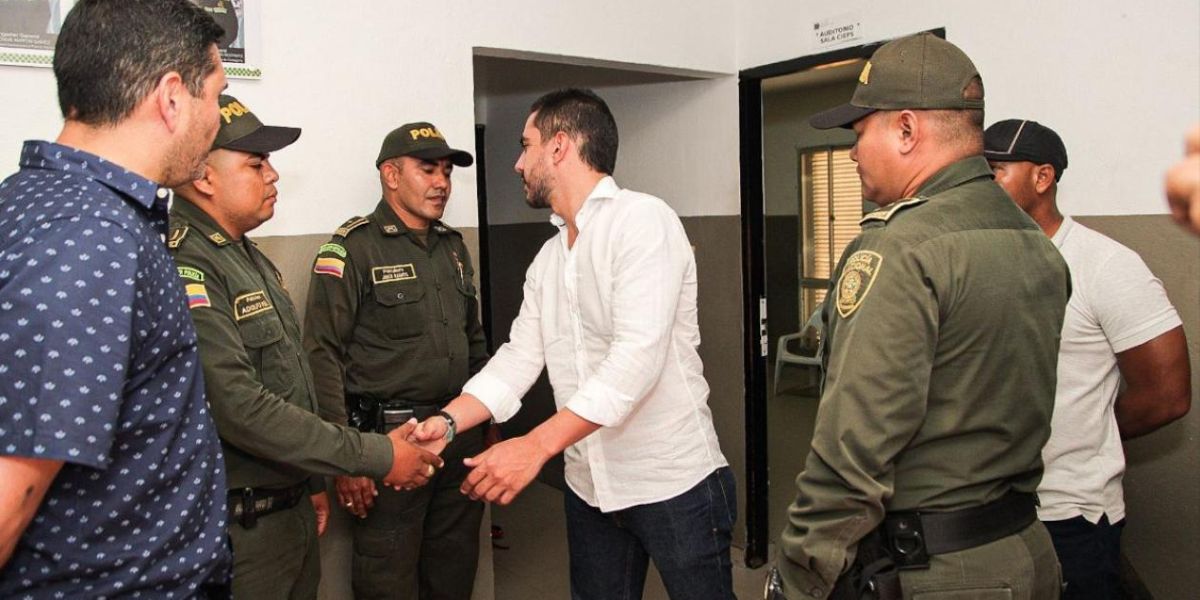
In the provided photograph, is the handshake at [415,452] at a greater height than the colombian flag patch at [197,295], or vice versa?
the colombian flag patch at [197,295]

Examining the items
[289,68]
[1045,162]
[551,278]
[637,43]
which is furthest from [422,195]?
[1045,162]

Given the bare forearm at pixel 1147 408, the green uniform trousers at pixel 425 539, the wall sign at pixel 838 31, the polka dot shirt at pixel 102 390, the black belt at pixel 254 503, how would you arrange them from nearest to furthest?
the polka dot shirt at pixel 102 390 → the black belt at pixel 254 503 → the bare forearm at pixel 1147 408 → the green uniform trousers at pixel 425 539 → the wall sign at pixel 838 31

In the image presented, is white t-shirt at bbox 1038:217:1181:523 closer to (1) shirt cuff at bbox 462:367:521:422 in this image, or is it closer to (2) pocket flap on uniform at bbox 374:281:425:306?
(1) shirt cuff at bbox 462:367:521:422

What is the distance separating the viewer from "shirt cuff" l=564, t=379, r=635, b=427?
72.0 inches

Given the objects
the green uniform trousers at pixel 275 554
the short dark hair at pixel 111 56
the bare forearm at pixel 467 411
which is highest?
the short dark hair at pixel 111 56

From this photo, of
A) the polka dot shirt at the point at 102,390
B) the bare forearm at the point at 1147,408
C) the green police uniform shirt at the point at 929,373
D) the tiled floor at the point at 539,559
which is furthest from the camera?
the tiled floor at the point at 539,559

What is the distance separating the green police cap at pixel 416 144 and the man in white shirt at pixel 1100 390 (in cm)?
171

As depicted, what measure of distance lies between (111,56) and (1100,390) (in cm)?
203

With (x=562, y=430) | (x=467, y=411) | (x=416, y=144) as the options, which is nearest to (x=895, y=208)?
(x=562, y=430)

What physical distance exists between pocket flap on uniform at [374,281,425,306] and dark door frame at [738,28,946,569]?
151 centimetres

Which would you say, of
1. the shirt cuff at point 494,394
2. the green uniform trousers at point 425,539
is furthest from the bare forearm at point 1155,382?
the green uniform trousers at point 425,539

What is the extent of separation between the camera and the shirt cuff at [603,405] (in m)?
1.83

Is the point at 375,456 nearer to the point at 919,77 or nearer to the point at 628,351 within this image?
the point at 628,351

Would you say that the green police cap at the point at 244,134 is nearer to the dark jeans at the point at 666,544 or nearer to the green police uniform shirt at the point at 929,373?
the dark jeans at the point at 666,544
